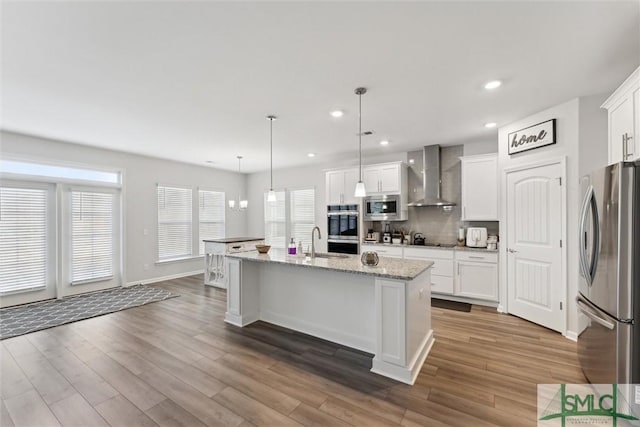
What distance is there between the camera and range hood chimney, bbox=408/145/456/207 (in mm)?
5047

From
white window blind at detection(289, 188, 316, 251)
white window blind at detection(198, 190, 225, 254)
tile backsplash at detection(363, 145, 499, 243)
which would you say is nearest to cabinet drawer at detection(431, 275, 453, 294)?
tile backsplash at detection(363, 145, 499, 243)

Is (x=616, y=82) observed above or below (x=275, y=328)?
above

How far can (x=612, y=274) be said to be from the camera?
2.04 meters

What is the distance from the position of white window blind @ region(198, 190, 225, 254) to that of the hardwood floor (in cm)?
367

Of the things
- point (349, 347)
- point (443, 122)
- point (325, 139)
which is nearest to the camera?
point (349, 347)

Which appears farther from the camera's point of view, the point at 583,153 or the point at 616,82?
the point at 583,153

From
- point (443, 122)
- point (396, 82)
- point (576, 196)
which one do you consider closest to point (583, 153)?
point (576, 196)

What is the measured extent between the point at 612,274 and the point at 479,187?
8.78 ft

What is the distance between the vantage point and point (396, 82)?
8.88 feet

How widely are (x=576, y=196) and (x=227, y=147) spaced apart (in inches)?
205

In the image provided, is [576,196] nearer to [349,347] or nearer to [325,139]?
[349,347]

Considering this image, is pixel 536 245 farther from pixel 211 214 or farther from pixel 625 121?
pixel 211 214

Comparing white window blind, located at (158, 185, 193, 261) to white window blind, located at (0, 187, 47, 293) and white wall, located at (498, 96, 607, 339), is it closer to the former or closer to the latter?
white window blind, located at (0, 187, 47, 293)

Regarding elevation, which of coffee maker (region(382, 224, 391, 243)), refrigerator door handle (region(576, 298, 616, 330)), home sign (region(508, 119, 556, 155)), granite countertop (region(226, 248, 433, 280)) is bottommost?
refrigerator door handle (region(576, 298, 616, 330))
